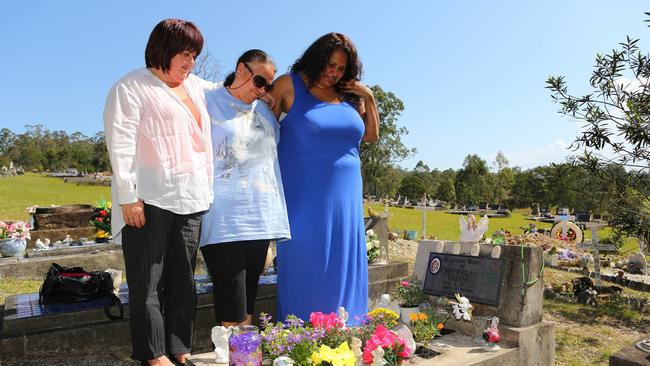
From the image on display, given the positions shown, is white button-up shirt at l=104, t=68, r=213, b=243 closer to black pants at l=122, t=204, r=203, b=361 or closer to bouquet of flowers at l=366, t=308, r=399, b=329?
black pants at l=122, t=204, r=203, b=361

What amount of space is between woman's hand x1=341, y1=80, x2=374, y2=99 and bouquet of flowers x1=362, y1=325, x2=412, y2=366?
60.8 inches

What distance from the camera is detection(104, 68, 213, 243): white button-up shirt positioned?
8.27 feet

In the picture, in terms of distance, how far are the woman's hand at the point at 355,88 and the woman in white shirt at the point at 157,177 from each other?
103 centimetres

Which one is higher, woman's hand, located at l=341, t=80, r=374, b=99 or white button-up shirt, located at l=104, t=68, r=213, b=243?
woman's hand, located at l=341, t=80, r=374, b=99

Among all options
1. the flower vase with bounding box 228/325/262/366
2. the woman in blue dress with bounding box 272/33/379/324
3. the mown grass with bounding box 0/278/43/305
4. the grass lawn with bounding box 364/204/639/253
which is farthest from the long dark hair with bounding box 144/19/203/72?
the grass lawn with bounding box 364/204/639/253

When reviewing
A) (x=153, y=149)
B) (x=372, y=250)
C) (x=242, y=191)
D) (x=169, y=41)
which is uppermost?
(x=169, y=41)

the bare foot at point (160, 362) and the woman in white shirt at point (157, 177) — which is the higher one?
the woman in white shirt at point (157, 177)

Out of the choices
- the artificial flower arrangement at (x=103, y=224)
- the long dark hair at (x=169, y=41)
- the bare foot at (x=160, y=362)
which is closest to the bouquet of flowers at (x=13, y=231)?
the artificial flower arrangement at (x=103, y=224)

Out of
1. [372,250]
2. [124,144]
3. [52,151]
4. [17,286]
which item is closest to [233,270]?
[124,144]

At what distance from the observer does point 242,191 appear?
9.40 feet

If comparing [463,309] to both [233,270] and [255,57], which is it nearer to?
[233,270]

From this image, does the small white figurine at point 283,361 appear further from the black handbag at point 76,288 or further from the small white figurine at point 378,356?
the black handbag at point 76,288

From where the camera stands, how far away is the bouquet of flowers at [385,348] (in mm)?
2920

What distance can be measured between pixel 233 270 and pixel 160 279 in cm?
40
